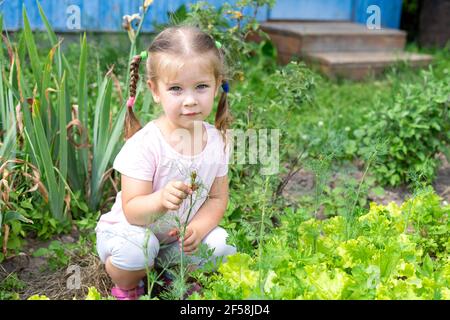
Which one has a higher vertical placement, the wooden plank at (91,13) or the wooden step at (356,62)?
the wooden plank at (91,13)

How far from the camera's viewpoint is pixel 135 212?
2145 mm

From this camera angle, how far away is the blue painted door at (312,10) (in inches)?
292

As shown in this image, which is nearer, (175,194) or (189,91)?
(175,194)

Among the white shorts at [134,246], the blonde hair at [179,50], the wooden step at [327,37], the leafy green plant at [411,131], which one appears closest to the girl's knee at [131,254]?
the white shorts at [134,246]

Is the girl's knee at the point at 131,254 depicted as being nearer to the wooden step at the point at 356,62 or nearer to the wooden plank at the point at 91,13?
the wooden plank at the point at 91,13

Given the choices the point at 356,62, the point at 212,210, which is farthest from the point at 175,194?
the point at 356,62

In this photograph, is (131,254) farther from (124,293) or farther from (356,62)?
(356,62)

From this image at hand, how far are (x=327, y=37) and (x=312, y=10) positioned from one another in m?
0.94

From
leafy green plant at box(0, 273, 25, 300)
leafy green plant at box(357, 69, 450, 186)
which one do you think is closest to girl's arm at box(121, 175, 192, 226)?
leafy green plant at box(0, 273, 25, 300)

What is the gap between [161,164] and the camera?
2236mm

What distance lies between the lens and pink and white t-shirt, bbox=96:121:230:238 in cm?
220

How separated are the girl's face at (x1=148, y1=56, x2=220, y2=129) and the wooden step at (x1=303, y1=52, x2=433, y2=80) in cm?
434
